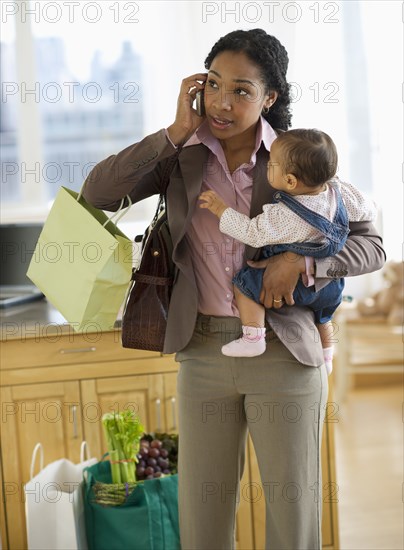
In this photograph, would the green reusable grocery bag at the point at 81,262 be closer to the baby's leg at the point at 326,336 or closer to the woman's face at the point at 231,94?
the woman's face at the point at 231,94

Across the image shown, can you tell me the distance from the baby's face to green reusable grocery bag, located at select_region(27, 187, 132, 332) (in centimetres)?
38

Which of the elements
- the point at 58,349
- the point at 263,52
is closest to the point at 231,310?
the point at 263,52

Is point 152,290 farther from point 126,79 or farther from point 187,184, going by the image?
point 126,79

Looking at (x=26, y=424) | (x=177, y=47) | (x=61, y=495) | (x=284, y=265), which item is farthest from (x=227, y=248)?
(x=177, y=47)

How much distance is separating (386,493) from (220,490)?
170cm

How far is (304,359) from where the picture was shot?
181 cm

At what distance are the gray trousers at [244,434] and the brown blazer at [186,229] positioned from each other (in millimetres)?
41

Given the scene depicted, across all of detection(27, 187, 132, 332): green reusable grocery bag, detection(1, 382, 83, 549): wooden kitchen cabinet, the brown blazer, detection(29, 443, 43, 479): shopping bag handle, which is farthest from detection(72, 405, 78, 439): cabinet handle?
the brown blazer

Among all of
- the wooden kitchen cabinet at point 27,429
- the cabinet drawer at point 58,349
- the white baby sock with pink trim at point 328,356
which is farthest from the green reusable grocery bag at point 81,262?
the wooden kitchen cabinet at point 27,429

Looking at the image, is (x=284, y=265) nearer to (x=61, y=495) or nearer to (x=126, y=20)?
(x=61, y=495)

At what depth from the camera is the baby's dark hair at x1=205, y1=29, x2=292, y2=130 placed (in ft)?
6.00

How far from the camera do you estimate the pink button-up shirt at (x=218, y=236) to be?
6.06 feet

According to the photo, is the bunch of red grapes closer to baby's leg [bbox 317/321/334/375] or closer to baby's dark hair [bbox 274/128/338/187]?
baby's leg [bbox 317/321/334/375]

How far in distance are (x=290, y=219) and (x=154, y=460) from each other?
101 cm
